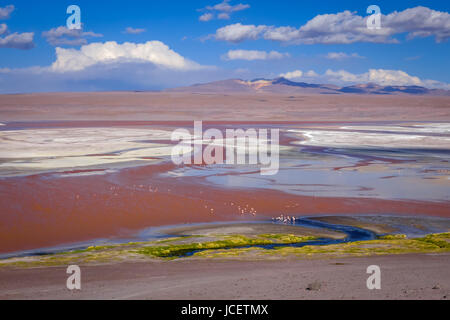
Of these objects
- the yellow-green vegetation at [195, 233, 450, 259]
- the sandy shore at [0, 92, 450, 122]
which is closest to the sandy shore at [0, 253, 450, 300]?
the yellow-green vegetation at [195, 233, 450, 259]

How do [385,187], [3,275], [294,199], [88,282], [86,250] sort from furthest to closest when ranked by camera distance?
1. [385,187]
2. [294,199]
3. [86,250]
4. [3,275]
5. [88,282]

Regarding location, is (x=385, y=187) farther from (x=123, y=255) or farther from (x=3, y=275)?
(x=3, y=275)

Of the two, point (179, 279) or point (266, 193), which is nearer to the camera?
point (179, 279)

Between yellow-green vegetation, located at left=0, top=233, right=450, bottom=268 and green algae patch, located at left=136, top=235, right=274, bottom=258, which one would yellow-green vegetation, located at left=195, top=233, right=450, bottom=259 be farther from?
green algae patch, located at left=136, top=235, right=274, bottom=258

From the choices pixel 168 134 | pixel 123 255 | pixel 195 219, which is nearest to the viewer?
pixel 123 255
